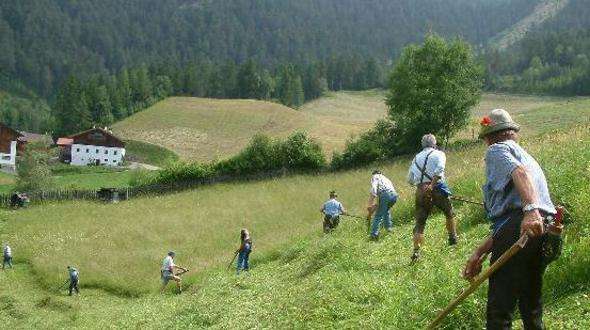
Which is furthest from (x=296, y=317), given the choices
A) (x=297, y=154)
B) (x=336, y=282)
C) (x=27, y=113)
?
(x=27, y=113)

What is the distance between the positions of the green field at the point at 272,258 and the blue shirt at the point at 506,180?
1908 millimetres

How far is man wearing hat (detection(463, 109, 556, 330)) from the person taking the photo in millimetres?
5625

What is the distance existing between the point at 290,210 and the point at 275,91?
457 ft

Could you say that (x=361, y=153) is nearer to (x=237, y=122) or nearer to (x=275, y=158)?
(x=275, y=158)

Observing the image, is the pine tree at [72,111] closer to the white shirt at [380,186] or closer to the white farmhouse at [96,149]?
the white farmhouse at [96,149]

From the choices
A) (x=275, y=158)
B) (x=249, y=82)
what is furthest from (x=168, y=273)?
(x=249, y=82)

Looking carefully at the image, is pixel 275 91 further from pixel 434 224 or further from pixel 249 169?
pixel 434 224

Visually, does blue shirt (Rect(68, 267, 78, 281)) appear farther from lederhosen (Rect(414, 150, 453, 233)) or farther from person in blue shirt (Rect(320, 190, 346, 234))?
lederhosen (Rect(414, 150, 453, 233))

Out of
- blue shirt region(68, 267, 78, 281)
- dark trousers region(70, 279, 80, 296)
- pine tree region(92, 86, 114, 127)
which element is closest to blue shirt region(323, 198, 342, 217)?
blue shirt region(68, 267, 78, 281)

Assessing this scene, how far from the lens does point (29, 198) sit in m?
52.2

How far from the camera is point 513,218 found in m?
5.84

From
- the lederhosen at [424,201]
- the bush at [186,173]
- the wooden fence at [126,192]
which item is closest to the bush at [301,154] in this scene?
the wooden fence at [126,192]

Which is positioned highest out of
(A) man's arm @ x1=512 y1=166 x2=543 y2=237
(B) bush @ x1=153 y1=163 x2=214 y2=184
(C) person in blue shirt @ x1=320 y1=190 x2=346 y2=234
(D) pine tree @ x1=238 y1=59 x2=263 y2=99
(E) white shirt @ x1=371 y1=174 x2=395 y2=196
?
(D) pine tree @ x1=238 y1=59 x2=263 y2=99

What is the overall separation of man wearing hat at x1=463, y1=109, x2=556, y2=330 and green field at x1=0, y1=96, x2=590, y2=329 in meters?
1.42
